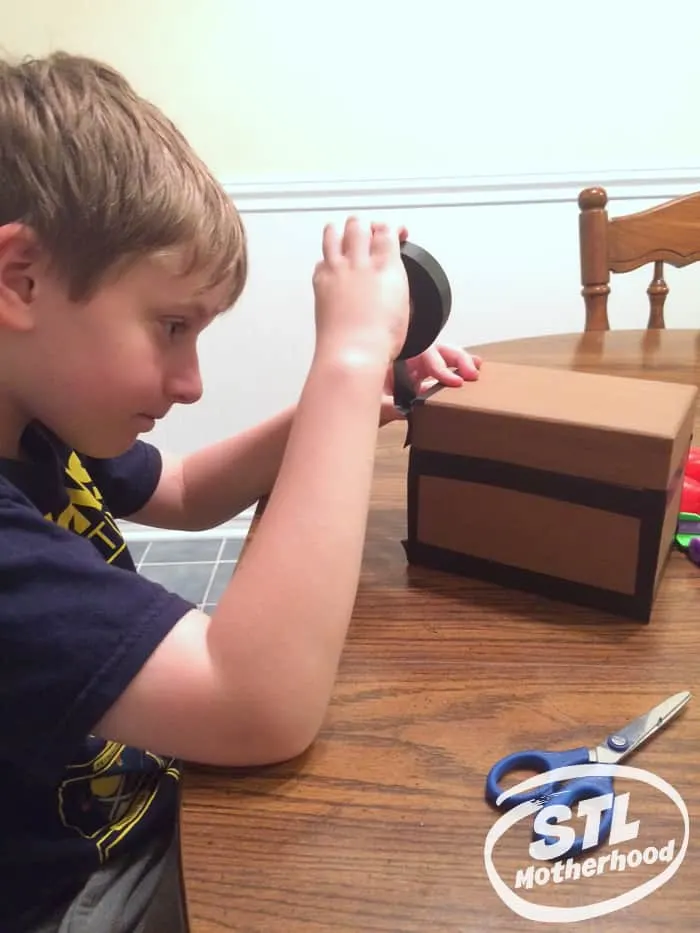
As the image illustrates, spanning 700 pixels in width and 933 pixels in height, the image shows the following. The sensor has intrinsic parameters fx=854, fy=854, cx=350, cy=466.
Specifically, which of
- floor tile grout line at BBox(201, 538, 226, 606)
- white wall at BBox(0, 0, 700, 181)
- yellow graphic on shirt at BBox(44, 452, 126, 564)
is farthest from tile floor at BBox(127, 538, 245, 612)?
yellow graphic on shirt at BBox(44, 452, 126, 564)

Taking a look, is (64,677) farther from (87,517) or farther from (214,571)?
(214,571)

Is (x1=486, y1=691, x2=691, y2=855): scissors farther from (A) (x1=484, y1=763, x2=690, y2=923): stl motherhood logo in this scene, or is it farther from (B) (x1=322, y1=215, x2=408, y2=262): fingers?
(B) (x1=322, y1=215, x2=408, y2=262): fingers

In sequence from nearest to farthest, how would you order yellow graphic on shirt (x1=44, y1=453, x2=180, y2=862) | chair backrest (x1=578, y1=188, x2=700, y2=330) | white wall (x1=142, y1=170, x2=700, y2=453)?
yellow graphic on shirt (x1=44, y1=453, x2=180, y2=862) → chair backrest (x1=578, y1=188, x2=700, y2=330) → white wall (x1=142, y1=170, x2=700, y2=453)

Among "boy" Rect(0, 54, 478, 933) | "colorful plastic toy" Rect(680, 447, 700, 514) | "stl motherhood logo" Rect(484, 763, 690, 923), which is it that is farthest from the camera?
"colorful plastic toy" Rect(680, 447, 700, 514)

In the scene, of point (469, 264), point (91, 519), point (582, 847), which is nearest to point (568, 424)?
point (582, 847)

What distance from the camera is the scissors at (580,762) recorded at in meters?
0.39

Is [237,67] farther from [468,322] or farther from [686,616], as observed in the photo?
[686,616]

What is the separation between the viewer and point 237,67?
175cm

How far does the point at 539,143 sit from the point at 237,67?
648 mm

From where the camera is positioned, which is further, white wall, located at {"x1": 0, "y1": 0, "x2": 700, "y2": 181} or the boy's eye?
white wall, located at {"x1": 0, "y1": 0, "x2": 700, "y2": 181}

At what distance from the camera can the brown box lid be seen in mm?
525

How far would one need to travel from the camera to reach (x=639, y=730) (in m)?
0.43

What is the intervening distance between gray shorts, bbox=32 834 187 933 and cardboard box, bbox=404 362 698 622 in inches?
10.6

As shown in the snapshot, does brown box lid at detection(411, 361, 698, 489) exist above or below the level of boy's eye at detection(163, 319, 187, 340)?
below
